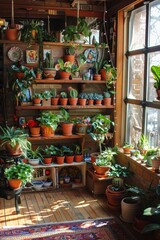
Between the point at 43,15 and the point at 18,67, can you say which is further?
the point at 43,15

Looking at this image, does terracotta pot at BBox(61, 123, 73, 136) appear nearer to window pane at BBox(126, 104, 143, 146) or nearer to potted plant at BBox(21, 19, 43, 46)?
window pane at BBox(126, 104, 143, 146)

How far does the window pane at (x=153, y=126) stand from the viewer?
12.5 feet

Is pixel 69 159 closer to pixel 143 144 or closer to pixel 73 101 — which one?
pixel 73 101

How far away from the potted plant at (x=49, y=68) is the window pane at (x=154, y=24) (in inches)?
54.5

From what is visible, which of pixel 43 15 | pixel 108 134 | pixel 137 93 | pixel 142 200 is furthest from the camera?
pixel 43 15

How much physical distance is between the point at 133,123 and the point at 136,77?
0.64 m

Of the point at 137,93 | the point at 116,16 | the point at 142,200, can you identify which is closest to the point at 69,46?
the point at 116,16

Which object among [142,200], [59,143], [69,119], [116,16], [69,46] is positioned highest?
[116,16]

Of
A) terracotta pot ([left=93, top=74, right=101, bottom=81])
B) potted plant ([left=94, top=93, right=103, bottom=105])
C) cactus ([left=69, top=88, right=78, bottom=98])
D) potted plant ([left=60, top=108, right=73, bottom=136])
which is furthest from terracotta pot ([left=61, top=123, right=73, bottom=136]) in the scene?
terracotta pot ([left=93, top=74, right=101, bottom=81])

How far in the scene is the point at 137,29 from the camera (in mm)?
4223

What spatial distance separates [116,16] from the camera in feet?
14.7

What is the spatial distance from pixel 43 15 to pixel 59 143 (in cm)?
230

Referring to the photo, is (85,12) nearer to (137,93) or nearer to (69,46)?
(69,46)

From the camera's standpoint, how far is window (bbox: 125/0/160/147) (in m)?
3.82
